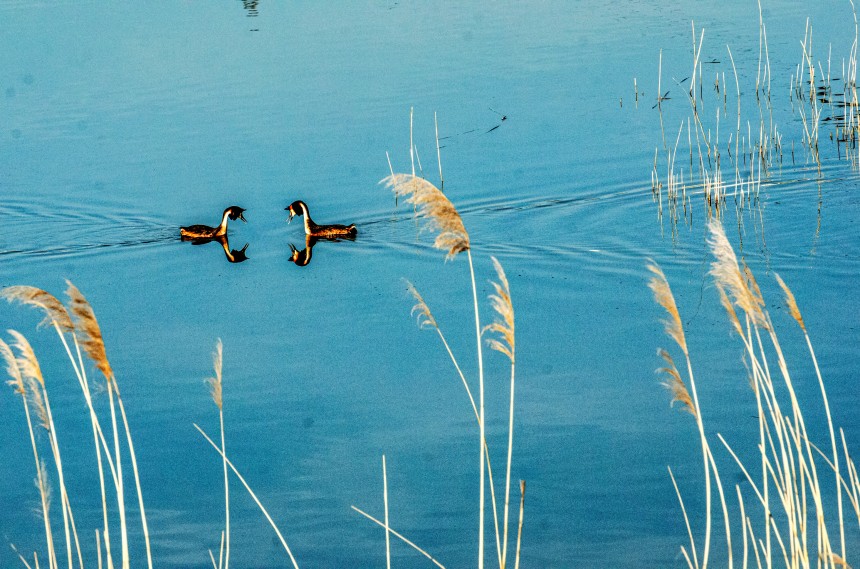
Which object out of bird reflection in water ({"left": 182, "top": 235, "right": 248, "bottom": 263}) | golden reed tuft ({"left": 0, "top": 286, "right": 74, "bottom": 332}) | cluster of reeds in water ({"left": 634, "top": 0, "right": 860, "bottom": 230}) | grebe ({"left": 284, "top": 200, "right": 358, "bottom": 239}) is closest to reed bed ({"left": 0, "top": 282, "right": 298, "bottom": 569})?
golden reed tuft ({"left": 0, "top": 286, "right": 74, "bottom": 332})

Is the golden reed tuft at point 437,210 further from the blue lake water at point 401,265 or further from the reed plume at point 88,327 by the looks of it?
the blue lake water at point 401,265

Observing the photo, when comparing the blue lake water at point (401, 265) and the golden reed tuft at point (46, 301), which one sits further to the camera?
the blue lake water at point (401, 265)

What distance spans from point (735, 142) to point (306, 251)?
5.84 metres

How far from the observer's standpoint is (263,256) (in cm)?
1230

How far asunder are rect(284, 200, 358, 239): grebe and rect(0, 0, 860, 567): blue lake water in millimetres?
120

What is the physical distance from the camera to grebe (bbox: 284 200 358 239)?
12094 millimetres

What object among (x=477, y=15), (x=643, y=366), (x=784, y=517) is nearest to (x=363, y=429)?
(x=643, y=366)

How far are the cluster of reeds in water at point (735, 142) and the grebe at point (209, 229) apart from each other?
450 centimetres

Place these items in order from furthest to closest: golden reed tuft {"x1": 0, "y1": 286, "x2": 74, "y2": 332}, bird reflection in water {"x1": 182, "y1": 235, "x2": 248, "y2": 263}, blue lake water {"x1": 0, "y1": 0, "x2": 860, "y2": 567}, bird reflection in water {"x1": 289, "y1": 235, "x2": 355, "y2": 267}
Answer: bird reflection in water {"x1": 182, "y1": 235, "x2": 248, "y2": 263}
bird reflection in water {"x1": 289, "y1": 235, "x2": 355, "y2": 267}
blue lake water {"x1": 0, "y1": 0, "x2": 860, "y2": 567}
golden reed tuft {"x1": 0, "y1": 286, "x2": 74, "y2": 332}

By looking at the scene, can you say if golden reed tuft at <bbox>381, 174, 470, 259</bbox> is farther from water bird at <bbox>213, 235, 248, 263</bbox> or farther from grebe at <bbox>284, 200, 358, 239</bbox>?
water bird at <bbox>213, 235, 248, 263</bbox>

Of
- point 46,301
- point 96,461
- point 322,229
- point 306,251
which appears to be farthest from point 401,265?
point 46,301

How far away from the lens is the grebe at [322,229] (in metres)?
12.1

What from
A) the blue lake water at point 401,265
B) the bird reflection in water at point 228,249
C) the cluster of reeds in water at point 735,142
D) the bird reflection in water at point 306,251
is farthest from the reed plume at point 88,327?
the bird reflection in water at point 228,249

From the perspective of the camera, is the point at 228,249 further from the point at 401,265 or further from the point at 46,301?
the point at 46,301
